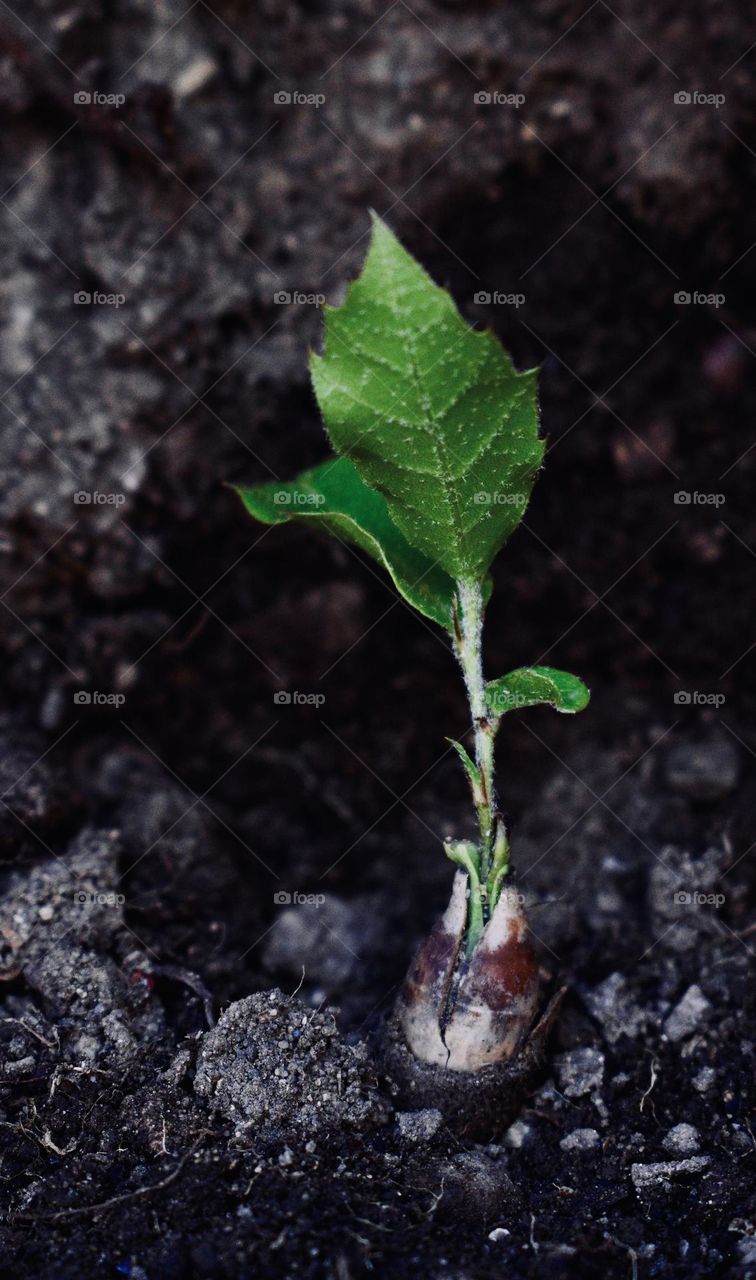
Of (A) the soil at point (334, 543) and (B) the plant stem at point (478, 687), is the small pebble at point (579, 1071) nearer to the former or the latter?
(A) the soil at point (334, 543)

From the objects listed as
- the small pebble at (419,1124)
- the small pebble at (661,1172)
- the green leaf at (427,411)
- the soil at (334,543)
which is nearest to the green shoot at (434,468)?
the green leaf at (427,411)

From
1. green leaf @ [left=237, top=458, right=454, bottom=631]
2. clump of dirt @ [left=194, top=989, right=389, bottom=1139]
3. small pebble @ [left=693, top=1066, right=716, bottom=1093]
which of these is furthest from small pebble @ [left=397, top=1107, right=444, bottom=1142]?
green leaf @ [left=237, top=458, right=454, bottom=631]

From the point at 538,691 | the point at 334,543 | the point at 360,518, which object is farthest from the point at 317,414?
the point at 538,691

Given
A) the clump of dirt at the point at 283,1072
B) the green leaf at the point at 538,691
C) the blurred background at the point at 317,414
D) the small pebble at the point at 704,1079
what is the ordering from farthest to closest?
the blurred background at the point at 317,414, the small pebble at the point at 704,1079, the clump of dirt at the point at 283,1072, the green leaf at the point at 538,691

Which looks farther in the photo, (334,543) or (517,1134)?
(334,543)

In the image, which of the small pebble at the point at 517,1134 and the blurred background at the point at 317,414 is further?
the blurred background at the point at 317,414

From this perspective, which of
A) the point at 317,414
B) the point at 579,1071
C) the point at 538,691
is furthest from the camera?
the point at 317,414

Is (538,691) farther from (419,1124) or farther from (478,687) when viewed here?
(419,1124)

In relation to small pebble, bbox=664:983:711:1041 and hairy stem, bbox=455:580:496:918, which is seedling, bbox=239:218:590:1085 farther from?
small pebble, bbox=664:983:711:1041

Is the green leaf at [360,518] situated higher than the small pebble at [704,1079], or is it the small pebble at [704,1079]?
the green leaf at [360,518]
